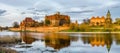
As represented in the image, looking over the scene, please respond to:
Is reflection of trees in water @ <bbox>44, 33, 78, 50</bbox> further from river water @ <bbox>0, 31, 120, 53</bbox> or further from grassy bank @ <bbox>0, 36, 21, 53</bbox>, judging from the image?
grassy bank @ <bbox>0, 36, 21, 53</bbox>

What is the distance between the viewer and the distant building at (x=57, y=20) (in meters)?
110

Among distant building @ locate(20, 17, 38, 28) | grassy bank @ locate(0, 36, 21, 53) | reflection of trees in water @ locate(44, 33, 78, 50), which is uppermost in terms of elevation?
distant building @ locate(20, 17, 38, 28)

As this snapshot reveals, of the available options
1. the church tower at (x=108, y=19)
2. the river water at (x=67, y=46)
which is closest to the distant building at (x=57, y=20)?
the church tower at (x=108, y=19)

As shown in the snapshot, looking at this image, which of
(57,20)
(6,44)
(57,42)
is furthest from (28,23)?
(6,44)

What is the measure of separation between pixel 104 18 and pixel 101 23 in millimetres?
2514

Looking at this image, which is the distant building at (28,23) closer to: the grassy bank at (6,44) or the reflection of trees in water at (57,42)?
the reflection of trees in water at (57,42)

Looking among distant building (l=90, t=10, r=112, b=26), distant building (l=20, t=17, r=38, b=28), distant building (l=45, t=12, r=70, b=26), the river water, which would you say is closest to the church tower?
distant building (l=90, t=10, r=112, b=26)

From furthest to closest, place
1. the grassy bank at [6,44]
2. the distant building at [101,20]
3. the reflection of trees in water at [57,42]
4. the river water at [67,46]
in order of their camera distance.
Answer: the distant building at [101,20], the reflection of trees in water at [57,42], the river water at [67,46], the grassy bank at [6,44]

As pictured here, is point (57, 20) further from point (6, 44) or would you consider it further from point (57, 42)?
point (6, 44)

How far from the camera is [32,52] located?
27.8m

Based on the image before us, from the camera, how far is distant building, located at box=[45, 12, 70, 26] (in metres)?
110

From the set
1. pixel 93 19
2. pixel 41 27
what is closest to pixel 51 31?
pixel 41 27

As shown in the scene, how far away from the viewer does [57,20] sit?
112 m

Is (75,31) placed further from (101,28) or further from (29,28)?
(29,28)
